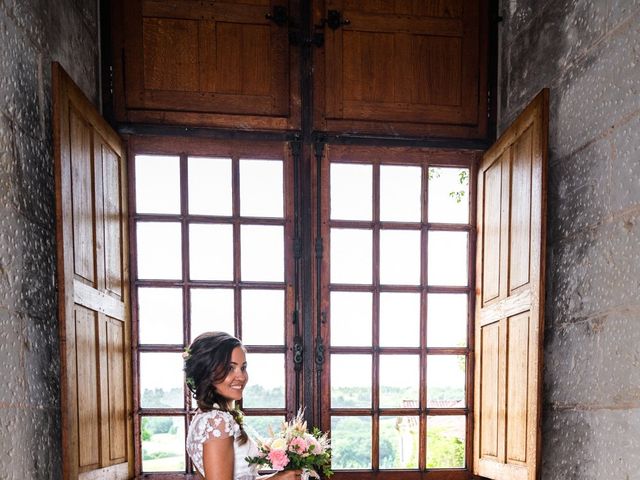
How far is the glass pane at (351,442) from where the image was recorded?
3.21m

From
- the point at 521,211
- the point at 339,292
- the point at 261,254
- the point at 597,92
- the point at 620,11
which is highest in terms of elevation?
the point at 620,11

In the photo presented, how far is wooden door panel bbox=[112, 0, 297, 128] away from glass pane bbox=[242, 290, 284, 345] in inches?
37.7

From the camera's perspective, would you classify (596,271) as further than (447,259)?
No

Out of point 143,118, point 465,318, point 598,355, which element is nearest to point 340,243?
point 465,318

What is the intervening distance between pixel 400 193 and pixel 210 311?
4.21ft

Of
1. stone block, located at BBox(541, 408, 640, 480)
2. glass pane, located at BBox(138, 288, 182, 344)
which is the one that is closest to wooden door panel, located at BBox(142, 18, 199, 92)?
glass pane, located at BBox(138, 288, 182, 344)

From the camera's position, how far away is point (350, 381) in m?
3.25

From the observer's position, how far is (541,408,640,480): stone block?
202cm

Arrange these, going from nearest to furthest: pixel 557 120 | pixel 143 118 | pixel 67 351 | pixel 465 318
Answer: pixel 67 351
pixel 557 120
pixel 143 118
pixel 465 318

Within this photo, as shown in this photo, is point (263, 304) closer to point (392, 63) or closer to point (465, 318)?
point (465, 318)

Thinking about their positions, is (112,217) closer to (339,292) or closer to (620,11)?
(339,292)

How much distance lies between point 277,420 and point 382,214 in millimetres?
1315

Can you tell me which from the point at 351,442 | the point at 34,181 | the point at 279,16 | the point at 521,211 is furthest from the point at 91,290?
the point at 521,211

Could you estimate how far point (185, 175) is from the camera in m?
3.17
